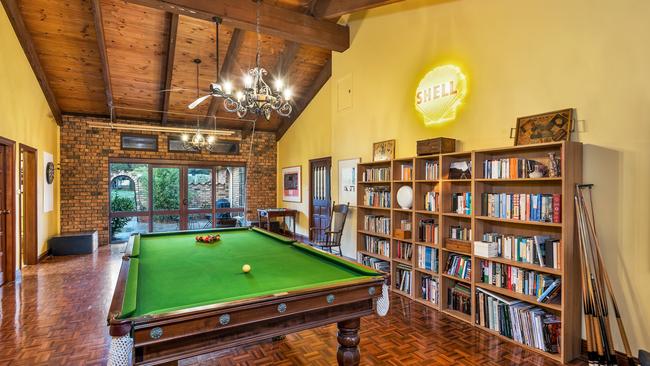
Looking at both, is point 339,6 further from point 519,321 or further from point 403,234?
point 519,321

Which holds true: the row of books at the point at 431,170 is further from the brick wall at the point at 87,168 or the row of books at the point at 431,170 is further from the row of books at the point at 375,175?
the brick wall at the point at 87,168

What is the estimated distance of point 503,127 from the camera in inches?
135

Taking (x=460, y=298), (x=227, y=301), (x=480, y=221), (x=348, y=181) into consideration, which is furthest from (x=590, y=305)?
(x=348, y=181)

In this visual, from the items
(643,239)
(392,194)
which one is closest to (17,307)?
(392,194)

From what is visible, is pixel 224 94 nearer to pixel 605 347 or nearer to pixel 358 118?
pixel 358 118

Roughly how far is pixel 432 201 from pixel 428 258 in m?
0.69

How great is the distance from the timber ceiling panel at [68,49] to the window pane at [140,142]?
935 millimetres

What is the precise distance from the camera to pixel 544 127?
3020 millimetres

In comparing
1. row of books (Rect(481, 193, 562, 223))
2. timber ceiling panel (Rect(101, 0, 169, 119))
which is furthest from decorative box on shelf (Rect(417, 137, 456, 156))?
timber ceiling panel (Rect(101, 0, 169, 119))

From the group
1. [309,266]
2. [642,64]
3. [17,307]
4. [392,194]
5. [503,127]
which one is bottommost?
[17,307]

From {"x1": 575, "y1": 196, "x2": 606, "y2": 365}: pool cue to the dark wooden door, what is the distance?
474cm

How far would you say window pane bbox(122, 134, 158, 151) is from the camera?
8016mm

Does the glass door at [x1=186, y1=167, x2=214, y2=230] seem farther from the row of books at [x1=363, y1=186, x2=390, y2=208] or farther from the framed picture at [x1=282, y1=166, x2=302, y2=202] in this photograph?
the row of books at [x1=363, y1=186, x2=390, y2=208]

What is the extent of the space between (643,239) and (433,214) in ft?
6.19
